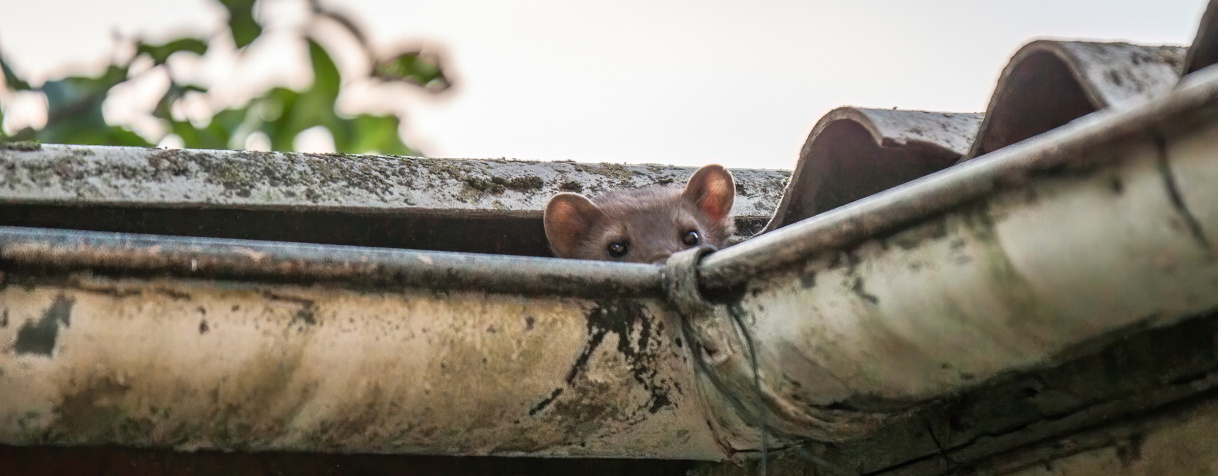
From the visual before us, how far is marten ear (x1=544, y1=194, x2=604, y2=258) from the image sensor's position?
3568 mm

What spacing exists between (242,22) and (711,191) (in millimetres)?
2203

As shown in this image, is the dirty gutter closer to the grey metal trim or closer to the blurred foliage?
the grey metal trim

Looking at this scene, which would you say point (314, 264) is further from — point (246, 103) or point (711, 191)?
point (246, 103)

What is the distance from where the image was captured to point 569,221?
407 centimetres

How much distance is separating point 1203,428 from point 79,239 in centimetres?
166

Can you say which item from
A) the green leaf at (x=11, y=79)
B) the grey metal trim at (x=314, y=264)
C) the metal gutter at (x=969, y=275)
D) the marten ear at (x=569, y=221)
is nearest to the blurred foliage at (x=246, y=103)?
the green leaf at (x=11, y=79)

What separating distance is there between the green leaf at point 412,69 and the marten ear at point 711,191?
1234 millimetres

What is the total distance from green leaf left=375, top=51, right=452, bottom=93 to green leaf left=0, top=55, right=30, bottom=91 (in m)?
1.47

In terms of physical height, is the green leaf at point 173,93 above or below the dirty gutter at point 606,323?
below

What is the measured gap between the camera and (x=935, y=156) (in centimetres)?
223

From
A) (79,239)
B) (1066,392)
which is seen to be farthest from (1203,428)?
(79,239)

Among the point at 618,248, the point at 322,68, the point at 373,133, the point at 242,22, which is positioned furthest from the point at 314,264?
the point at 373,133

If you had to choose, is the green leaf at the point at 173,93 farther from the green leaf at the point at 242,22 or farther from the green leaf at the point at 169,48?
the green leaf at the point at 242,22

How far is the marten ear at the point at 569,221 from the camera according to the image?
357 centimetres
